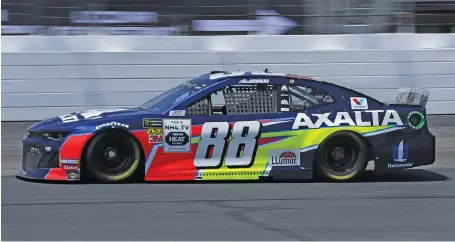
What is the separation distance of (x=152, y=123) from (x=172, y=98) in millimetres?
490

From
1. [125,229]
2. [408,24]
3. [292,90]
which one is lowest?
[125,229]

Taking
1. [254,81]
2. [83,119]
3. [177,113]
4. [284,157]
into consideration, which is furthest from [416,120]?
[83,119]

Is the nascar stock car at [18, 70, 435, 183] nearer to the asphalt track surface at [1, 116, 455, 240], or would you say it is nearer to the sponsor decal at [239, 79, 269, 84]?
the sponsor decal at [239, 79, 269, 84]

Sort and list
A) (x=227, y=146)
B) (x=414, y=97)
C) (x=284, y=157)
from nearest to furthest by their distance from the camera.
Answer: (x=227, y=146), (x=284, y=157), (x=414, y=97)

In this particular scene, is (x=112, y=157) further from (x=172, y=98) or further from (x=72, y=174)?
(x=172, y=98)

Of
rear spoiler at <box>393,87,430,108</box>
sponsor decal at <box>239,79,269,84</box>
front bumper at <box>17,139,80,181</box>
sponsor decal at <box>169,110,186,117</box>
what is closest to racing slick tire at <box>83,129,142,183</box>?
front bumper at <box>17,139,80,181</box>

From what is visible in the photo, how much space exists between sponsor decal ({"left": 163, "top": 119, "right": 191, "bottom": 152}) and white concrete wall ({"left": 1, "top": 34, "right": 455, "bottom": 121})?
20.4 ft

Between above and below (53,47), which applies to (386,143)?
below

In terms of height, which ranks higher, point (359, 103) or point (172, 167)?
point (359, 103)

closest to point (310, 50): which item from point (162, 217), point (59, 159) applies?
point (59, 159)

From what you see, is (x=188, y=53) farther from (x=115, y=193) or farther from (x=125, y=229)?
(x=125, y=229)

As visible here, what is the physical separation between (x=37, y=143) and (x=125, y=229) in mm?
2416

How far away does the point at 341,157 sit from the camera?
897 cm

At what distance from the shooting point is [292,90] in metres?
8.90
